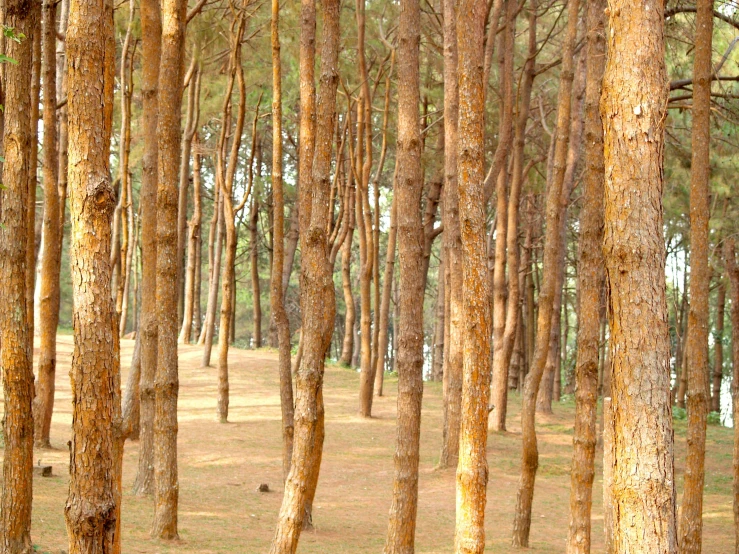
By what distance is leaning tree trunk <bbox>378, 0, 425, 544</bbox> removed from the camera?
686cm

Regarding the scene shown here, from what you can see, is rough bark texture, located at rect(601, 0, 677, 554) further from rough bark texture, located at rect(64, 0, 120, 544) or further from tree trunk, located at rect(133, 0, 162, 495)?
tree trunk, located at rect(133, 0, 162, 495)

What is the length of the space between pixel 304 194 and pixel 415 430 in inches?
98.9

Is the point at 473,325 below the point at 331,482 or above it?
above

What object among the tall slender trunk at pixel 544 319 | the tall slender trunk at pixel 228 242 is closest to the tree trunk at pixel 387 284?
the tall slender trunk at pixel 228 242

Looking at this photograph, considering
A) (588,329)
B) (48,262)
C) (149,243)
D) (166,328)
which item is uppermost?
(149,243)

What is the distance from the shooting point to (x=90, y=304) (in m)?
4.19

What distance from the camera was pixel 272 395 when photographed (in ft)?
53.9

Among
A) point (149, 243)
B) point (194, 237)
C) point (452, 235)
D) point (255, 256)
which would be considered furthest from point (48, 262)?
point (255, 256)

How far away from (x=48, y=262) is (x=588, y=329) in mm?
5786

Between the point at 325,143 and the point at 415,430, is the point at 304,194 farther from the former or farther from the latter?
the point at 415,430

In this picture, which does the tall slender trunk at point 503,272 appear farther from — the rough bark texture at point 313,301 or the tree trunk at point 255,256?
the tree trunk at point 255,256

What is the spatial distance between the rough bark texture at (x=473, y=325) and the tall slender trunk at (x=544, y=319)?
2.54 meters

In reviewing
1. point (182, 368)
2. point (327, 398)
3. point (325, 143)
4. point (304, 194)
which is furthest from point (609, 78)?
point (182, 368)

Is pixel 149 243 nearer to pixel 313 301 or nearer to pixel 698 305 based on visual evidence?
pixel 313 301
